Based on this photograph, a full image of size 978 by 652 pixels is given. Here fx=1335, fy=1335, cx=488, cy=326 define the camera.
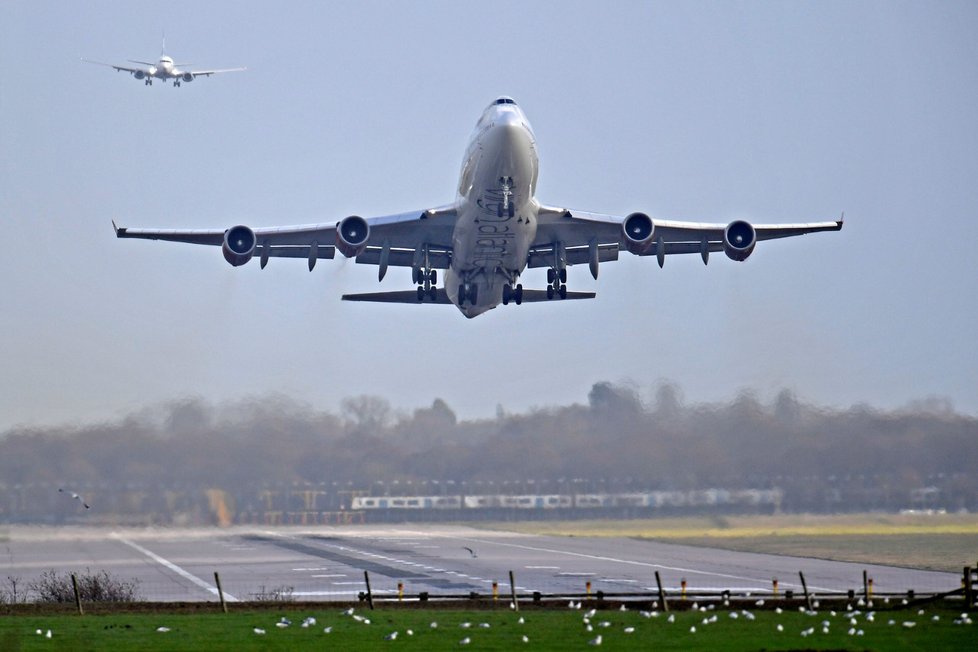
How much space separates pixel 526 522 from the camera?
5509cm

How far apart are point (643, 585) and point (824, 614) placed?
39.9ft

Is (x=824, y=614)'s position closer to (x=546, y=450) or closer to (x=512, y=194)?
(x=512, y=194)

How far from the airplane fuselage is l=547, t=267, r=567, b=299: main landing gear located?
162 cm

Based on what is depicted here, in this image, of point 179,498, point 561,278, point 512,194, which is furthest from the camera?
point 179,498

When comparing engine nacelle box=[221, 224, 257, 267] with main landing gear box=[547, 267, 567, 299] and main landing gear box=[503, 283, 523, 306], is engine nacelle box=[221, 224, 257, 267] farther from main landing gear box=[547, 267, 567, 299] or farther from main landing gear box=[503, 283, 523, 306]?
main landing gear box=[547, 267, 567, 299]

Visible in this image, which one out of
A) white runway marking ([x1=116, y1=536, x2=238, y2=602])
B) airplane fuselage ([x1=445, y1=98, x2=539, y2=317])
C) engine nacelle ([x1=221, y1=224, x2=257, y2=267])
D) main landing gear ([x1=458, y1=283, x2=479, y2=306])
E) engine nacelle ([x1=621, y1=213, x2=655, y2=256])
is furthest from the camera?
main landing gear ([x1=458, y1=283, x2=479, y2=306])

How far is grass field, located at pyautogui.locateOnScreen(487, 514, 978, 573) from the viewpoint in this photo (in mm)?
46594

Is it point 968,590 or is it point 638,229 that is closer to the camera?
point 968,590

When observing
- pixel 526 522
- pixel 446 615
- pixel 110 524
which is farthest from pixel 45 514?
pixel 446 615

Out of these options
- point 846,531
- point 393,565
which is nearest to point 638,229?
point 846,531

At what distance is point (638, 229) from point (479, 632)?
19.7 meters

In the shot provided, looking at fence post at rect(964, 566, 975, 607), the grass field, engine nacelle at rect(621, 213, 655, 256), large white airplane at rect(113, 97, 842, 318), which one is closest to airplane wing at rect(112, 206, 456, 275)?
large white airplane at rect(113, 97, 842, 318)

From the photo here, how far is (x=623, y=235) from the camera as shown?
137 feet

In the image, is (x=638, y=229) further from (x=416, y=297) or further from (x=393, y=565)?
(x=393, y=565)
